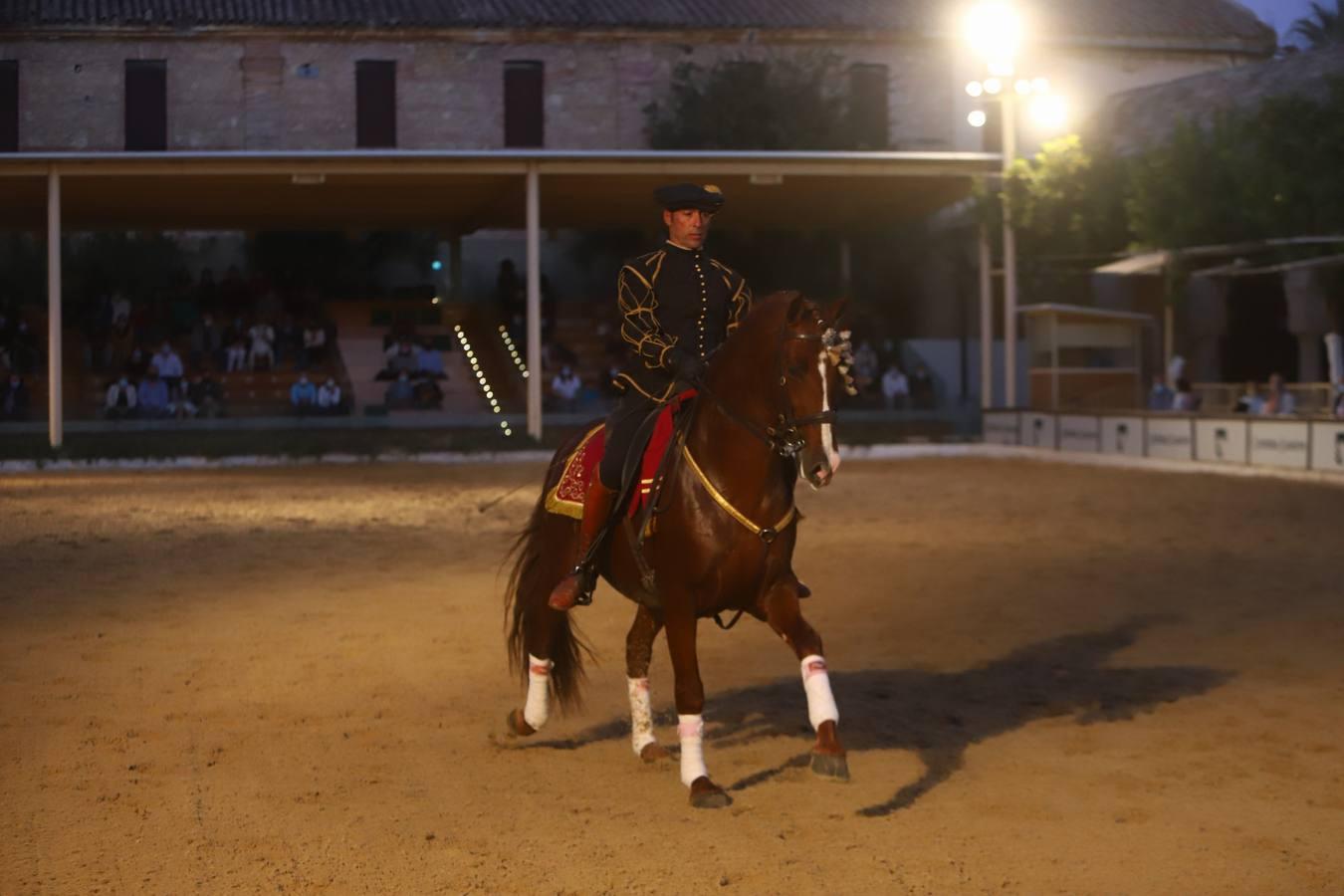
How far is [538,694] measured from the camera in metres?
8.45

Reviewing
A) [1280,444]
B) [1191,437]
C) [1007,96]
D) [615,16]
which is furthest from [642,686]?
[615,16]

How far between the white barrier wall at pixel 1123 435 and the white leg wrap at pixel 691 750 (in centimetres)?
2120


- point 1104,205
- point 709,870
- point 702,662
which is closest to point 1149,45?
point 1104,205

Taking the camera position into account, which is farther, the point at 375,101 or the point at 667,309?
the point at 375,101

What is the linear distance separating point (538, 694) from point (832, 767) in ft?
6.03

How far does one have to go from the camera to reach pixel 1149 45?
50750 millimetres

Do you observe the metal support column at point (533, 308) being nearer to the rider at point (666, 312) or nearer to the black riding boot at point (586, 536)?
the black riding boot at point (586, 536)

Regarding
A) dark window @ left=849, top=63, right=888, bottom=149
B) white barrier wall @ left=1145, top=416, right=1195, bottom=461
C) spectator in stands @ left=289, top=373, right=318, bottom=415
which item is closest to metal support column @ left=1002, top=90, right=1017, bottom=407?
white barrier wall @ left=1145, top=416, right=1195, bottom=461

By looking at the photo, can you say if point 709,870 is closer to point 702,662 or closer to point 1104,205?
point 702,662

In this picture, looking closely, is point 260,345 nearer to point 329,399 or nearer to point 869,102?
point 329,399

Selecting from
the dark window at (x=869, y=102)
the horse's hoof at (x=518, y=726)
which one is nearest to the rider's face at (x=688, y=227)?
the horse's hoof at (x=518, y=726)

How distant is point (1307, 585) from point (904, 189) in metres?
21.2

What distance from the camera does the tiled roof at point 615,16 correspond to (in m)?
44.5

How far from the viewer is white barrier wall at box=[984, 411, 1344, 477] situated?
23250 mm
